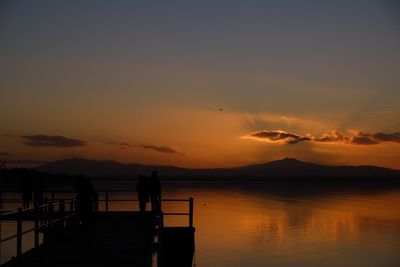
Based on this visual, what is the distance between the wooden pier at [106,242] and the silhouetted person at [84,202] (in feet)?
1.46

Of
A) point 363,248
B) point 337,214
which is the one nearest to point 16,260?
point 363,248

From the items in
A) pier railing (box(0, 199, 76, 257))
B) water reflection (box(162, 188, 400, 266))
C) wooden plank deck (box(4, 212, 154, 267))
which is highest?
pier railing (box(0, 199, 76, 257))

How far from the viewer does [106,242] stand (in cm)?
1555

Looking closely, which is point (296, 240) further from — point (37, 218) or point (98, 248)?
point (37, 218)

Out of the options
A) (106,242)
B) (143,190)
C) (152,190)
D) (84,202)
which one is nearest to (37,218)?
(106,242)

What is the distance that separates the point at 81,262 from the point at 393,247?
3597cm

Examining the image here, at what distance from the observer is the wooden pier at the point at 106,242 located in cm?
1204

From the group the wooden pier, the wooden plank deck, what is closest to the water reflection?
the wooden pier

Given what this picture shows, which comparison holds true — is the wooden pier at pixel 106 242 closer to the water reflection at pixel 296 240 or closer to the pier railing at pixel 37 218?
the pier railing at pixel 37 218

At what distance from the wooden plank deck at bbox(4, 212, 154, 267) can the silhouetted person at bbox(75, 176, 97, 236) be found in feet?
1.53

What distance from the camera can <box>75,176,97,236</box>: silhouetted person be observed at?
16.5m

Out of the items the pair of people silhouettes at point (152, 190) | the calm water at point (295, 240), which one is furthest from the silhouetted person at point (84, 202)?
the calm water at point (295, 240)

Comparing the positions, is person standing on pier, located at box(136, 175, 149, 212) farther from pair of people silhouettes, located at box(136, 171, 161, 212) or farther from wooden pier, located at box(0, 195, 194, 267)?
wooden pier, located at box(0, 195, 194, 267)

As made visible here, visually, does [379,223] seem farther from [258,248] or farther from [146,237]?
[146,237]
